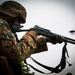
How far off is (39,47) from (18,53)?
38 cm

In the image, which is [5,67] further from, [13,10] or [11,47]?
[13,10]

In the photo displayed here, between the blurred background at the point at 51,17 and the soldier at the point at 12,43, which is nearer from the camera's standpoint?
the soldier at the point at 12,43

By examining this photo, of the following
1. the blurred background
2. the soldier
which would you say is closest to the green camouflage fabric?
the soldier

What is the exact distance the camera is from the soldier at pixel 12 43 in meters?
0.94

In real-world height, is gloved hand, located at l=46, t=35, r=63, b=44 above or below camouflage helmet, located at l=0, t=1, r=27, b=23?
below

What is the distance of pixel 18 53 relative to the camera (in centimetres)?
94

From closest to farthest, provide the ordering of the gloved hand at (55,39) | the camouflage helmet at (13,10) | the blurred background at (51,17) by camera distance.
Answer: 1. the camouflage helmet at (13,10)
2. the gloved hand at (55,39)
3. the blurred background at (51,17)

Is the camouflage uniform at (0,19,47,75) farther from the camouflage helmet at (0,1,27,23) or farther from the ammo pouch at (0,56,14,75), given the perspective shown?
the camouflage helmet at (0,1,27,23)

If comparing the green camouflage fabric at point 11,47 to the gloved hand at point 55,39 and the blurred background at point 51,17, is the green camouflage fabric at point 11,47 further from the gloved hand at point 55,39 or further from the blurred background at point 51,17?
the blurred background at point 51,17

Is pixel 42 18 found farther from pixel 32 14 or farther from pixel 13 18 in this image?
pixel 13 18

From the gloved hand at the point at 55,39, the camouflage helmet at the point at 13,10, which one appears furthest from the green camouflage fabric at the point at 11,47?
the gloved hand at the point at 55,39

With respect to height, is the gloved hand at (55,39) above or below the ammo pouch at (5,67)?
above

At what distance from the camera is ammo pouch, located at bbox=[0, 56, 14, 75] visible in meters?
0.96

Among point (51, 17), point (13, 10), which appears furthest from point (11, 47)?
point (51, 17)
